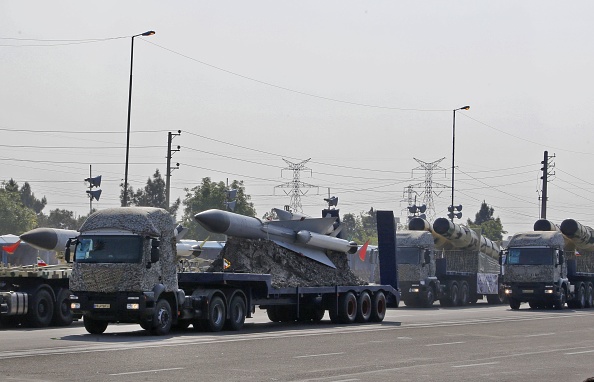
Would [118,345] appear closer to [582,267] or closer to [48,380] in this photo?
[48,380]

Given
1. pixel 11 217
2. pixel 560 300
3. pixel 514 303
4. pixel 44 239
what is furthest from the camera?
pixel 11 217

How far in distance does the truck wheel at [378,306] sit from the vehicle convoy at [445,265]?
12505 millimetres

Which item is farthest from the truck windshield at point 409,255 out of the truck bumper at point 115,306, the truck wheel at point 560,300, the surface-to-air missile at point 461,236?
the truck bumper at point 115,306

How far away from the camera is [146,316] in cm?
2564

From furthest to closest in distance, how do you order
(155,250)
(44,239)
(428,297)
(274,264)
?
(428,297) < (44,239) < (274,264) < (155,250)

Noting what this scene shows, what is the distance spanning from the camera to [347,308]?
3272cm

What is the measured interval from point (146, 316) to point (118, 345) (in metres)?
3.12

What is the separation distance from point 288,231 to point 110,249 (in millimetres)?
8007

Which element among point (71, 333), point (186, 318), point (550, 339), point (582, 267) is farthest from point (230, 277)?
point (582, 267)

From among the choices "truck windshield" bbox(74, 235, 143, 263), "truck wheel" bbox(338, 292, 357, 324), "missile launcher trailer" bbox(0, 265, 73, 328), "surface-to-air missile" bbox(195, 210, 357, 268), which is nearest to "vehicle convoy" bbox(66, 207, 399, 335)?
"truck windshield" bbox(74, 235, 143, 263)

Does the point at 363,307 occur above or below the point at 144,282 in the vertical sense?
below

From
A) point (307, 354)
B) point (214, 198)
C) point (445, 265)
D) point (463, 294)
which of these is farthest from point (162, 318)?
point (214, 198)

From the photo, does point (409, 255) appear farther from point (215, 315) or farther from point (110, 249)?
point (110, 249)

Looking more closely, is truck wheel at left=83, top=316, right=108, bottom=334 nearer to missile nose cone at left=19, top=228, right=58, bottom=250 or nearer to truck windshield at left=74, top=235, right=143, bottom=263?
truck windshield at left=74, top=235, right=143, bottom=263
